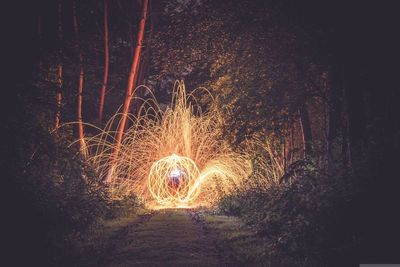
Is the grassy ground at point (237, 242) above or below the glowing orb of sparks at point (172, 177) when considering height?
below

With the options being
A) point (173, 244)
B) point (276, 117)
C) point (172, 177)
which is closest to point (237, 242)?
point (173, 244)

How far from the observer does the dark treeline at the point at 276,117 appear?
7543mm

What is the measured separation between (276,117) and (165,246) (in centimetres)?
473

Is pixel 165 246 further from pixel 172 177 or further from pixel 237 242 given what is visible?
pixel 172 177

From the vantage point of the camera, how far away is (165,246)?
31.2 feet

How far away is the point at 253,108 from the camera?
1262 centimetres

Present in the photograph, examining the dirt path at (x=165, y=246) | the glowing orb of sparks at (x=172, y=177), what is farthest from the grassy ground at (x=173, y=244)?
the glowing orb of sparks at (x=172, y=177)

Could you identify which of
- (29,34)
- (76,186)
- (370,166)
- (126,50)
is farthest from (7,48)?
(126,50)

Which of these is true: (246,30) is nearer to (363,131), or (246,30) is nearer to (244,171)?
(363,131)

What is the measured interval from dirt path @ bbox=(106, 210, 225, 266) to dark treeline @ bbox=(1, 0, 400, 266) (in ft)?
3.05

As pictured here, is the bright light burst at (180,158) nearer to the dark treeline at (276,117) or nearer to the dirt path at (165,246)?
the dark treeline at (276,117)

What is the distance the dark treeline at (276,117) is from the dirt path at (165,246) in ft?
3.05

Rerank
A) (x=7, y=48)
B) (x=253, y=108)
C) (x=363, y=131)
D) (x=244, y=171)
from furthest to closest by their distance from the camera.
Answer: (x=244, y=171)
(x=253, y=108)
(x=363, y=131)
(x=7, y=48)

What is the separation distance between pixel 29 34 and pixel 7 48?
21.2 inches
